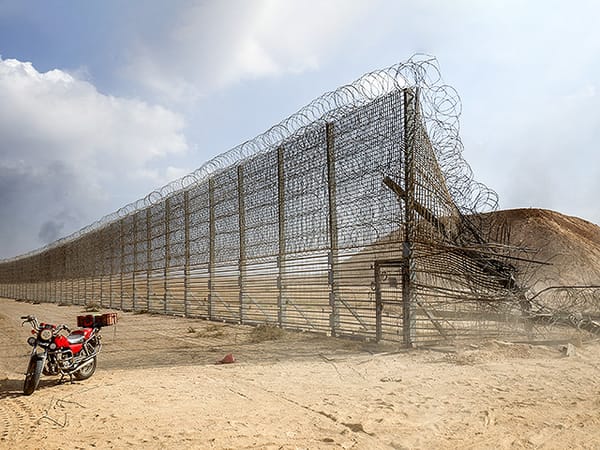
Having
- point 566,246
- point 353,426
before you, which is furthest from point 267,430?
point 566,246

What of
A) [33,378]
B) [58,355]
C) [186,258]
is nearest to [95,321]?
[58,355]

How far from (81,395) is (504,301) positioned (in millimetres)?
6062

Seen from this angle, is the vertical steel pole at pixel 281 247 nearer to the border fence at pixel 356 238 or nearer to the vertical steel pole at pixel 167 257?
the border fence at pixel 356 238

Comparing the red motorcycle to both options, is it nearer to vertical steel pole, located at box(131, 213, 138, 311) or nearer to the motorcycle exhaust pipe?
the motorcycle exhaust pipe

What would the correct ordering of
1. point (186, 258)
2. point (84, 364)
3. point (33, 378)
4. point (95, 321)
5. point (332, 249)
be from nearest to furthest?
point (33, 378) < point (84, 364) < point (95, 321) < point (332, 249) < point (186, 258)

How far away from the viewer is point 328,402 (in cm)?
434

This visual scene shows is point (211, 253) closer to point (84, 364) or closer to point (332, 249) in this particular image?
point (332, 249)

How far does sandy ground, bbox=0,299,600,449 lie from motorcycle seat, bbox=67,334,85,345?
473 mm

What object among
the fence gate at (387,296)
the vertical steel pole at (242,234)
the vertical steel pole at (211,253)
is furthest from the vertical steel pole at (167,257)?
the fence gate at (387,296)

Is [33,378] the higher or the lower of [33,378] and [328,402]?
the higher

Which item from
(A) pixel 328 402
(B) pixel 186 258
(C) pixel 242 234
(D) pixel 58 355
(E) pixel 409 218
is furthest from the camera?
(B) pixel 186 258

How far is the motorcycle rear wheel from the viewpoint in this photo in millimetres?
5609

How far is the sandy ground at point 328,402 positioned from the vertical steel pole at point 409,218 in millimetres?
466

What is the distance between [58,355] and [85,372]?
0.44 m
